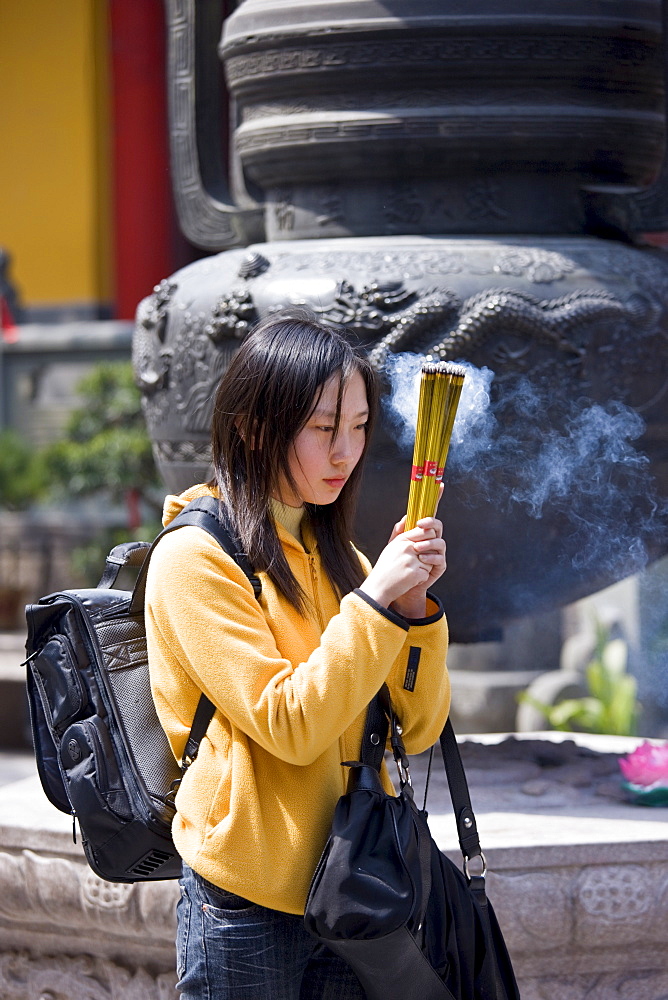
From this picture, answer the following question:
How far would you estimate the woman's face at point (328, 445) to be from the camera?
1.58m

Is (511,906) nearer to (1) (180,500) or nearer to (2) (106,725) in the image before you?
(2) (106,725)

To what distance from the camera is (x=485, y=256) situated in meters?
2.60

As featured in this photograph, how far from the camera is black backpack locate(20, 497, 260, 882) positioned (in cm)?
168

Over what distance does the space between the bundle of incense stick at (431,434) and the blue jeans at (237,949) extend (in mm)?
472

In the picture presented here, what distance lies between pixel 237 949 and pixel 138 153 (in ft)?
23.1

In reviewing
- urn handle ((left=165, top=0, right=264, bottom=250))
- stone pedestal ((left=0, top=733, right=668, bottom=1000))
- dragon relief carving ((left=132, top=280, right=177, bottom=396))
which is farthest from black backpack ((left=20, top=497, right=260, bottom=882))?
urn handle ((left=165, top=0, right=264, bottom=250))

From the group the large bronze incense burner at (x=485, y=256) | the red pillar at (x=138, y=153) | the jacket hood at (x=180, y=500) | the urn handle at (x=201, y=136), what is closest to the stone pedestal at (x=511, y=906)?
the large bronze incense burner at (x=485, y=256)

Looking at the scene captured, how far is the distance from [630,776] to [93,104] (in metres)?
6.36

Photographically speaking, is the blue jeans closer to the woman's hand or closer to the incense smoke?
the woman's hand

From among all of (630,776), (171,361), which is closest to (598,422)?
(630,776)

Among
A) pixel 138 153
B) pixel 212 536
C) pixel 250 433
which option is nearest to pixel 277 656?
pixel 212 536

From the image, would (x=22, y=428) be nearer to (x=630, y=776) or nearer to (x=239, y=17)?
(x=239, y=17)

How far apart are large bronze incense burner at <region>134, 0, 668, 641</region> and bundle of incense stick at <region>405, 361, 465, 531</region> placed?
971 mm

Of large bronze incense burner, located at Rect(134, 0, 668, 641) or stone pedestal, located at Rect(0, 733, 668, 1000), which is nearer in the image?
stone pedestal, located at Rect(0, 733, 668, 1000)
